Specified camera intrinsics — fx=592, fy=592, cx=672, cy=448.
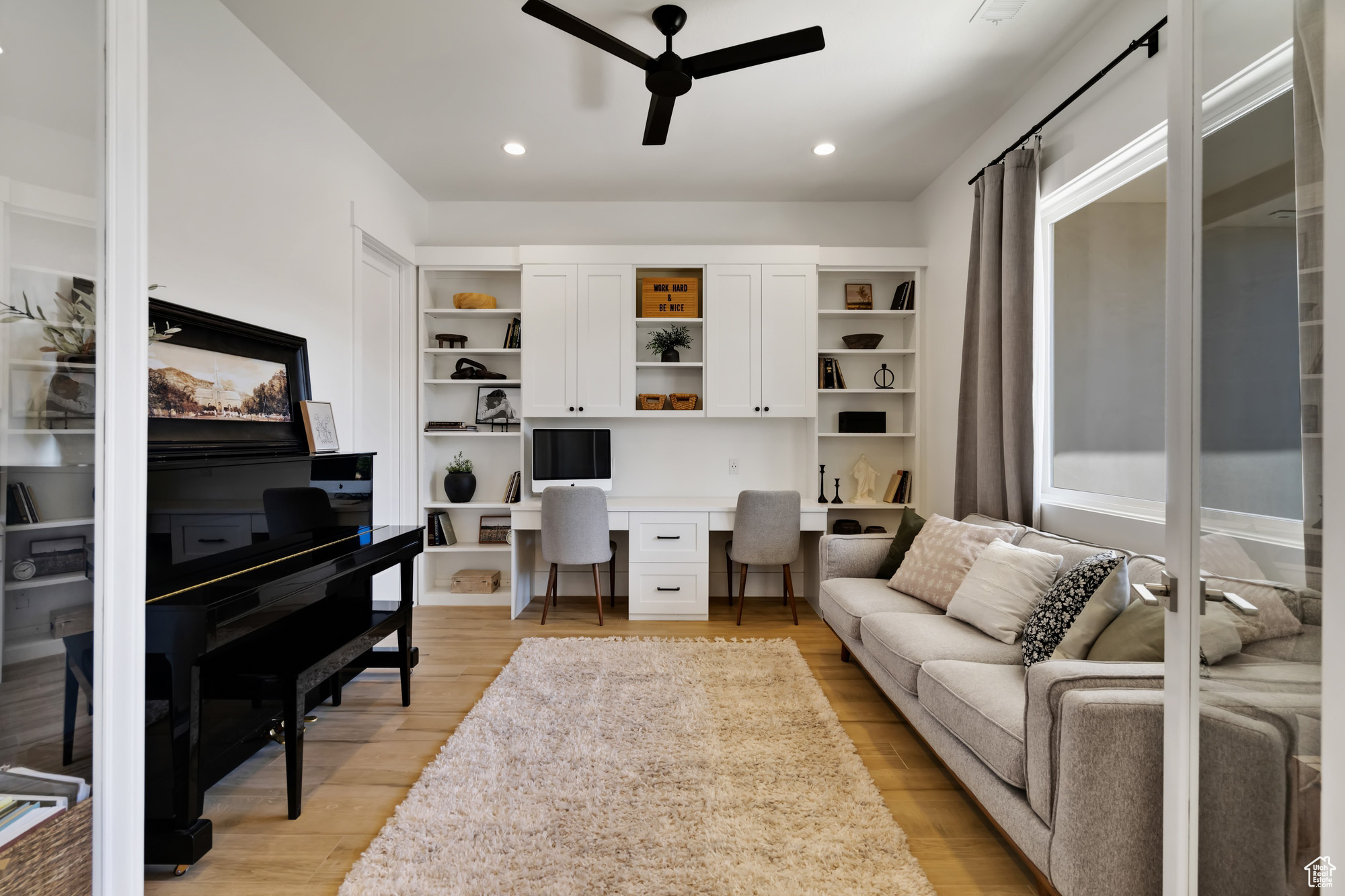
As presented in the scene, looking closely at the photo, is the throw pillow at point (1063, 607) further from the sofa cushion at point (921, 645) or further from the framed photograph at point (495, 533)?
the framed photograph at point (495, 533)

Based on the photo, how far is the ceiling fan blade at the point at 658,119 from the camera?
8.12 feet

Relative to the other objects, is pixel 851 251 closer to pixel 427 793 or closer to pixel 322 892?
pixel 427 793

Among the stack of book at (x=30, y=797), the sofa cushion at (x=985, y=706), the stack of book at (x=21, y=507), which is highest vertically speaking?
the stack of book at (x=21, y=507)

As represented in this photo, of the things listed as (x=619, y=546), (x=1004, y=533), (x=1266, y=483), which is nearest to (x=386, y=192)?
(x=619, y=546)

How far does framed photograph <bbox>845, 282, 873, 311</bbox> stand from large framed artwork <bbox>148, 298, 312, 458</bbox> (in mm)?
3390

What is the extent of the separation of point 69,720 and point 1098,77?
3531mm

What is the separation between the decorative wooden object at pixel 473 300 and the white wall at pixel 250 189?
0.76 m

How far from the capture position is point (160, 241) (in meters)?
2.00

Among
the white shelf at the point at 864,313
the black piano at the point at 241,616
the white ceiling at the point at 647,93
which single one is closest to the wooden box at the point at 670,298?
the white ceiling at the point at 647,93

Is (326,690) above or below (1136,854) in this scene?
below

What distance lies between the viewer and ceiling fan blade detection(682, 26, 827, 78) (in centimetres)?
212

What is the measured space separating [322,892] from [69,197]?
5.36 feet

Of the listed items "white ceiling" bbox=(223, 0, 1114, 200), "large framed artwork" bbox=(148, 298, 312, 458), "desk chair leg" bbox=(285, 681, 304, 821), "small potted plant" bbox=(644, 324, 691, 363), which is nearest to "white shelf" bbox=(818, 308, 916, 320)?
"white ceiling" bbox=(223, 0, 1114, 200)

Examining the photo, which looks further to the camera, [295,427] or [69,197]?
[295,427]
